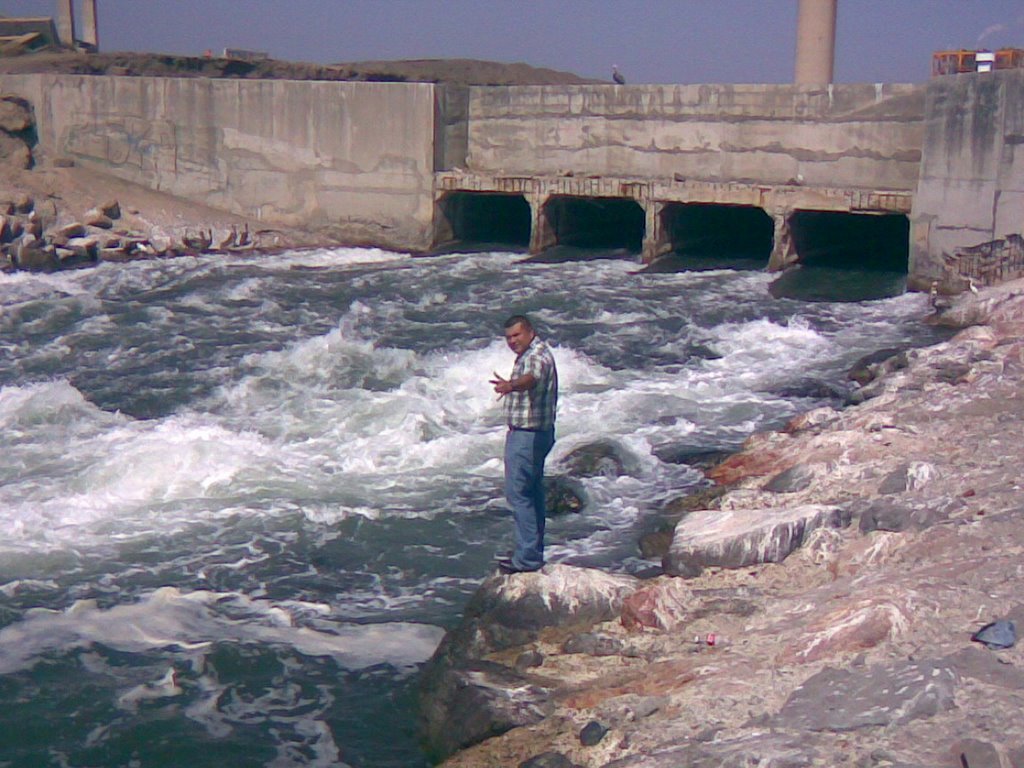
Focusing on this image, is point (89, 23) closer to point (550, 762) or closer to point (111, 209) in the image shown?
point (111, 209)

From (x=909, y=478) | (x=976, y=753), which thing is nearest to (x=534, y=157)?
(x=909, y=478)

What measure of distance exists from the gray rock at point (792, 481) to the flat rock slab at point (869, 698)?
320 centimetres

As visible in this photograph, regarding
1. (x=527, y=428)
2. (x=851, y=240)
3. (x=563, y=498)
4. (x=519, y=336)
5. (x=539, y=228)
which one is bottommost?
(x=563, y=498)

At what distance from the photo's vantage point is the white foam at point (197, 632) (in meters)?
6.93

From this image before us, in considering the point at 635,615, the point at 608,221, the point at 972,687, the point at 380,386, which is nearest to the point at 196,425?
the point at 380,386

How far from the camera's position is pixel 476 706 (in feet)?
18.5

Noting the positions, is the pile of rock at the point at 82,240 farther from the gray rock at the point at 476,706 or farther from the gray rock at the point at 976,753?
the gray rock at the point at 976,753

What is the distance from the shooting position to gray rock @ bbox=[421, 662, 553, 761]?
550 cm

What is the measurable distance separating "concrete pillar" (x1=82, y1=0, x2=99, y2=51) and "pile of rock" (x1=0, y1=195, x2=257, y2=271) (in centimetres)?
2110

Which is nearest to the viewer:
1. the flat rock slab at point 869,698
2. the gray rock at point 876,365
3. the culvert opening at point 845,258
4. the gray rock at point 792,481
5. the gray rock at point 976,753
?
the gray rock at point 976,753

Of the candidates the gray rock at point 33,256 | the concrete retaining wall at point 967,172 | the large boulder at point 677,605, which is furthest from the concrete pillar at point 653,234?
the large boulder at point 677,605

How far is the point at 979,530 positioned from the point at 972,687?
74.1 inches

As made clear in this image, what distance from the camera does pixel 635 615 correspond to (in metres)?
6.20

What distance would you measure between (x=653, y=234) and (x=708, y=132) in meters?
1.87
